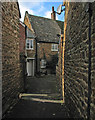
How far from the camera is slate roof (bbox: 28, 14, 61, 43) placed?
61.7 feet

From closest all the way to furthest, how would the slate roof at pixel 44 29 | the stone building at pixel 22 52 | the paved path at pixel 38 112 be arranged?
the paved path at pixel 38 112
the stone building at pixel 22 52
the slate roof at pixel 44 29

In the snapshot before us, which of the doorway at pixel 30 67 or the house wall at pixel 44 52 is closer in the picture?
the doorway at pixel 30 67

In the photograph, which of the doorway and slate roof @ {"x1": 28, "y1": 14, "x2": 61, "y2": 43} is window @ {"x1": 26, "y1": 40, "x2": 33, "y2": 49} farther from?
the doorway

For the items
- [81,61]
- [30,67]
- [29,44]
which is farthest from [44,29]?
[81,61]

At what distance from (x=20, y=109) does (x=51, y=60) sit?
14.5 m

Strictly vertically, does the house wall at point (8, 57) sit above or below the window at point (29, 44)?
below

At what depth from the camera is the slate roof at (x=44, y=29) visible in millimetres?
18794

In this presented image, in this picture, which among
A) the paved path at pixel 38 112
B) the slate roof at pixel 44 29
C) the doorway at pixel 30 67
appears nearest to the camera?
the paved path at pixel 38 112

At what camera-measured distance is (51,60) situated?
18.6 metres

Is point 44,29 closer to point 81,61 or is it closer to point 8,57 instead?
point 8,57

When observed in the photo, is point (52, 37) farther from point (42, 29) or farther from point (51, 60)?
point (51, 60)

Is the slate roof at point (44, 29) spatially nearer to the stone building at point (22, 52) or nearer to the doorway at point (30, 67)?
the doorway at point (30, 67)

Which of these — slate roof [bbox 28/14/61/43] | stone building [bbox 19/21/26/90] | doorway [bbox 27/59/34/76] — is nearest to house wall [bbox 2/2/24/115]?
stone building [bbox 19/21/26/90]

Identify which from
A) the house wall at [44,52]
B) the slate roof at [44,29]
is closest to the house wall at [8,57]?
the house wall at [44,52]
